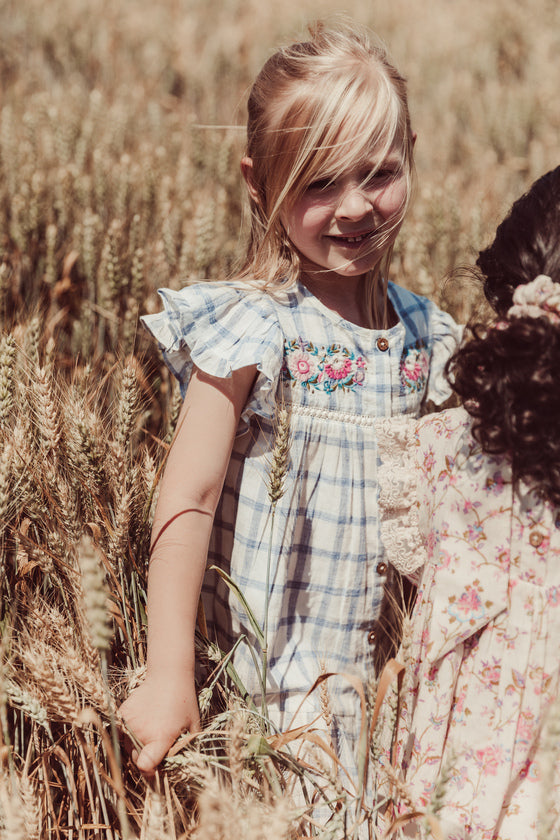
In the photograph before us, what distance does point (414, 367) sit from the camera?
157cm

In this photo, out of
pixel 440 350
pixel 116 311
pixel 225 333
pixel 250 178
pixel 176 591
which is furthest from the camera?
pixel 116 311

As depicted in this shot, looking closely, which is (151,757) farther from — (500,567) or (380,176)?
(380,176)

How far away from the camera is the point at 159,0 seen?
5.68m

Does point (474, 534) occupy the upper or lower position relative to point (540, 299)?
lower

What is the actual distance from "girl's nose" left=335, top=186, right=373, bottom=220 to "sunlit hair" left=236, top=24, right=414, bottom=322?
4 centimetres

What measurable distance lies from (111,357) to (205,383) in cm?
57

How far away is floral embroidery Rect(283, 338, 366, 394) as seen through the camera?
4.61ft

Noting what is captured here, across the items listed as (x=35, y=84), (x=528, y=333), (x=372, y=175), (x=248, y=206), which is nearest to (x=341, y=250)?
(x=372, y=175)

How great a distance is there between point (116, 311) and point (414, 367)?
0.77m

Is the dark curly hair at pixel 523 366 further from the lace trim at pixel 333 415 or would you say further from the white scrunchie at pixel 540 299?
the lace trim at pixel 333 415

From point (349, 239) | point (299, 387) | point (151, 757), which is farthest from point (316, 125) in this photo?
point (151, 757)

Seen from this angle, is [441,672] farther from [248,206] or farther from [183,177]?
[183,177]

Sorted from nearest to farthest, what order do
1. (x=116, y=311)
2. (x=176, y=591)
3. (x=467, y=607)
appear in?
(x=467, y=607)
(x=176, y=591)
(x=116, y=311)

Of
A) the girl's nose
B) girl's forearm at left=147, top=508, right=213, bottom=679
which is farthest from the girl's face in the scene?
girl's forearm at left=147, top=508, right=213, bottom=679
